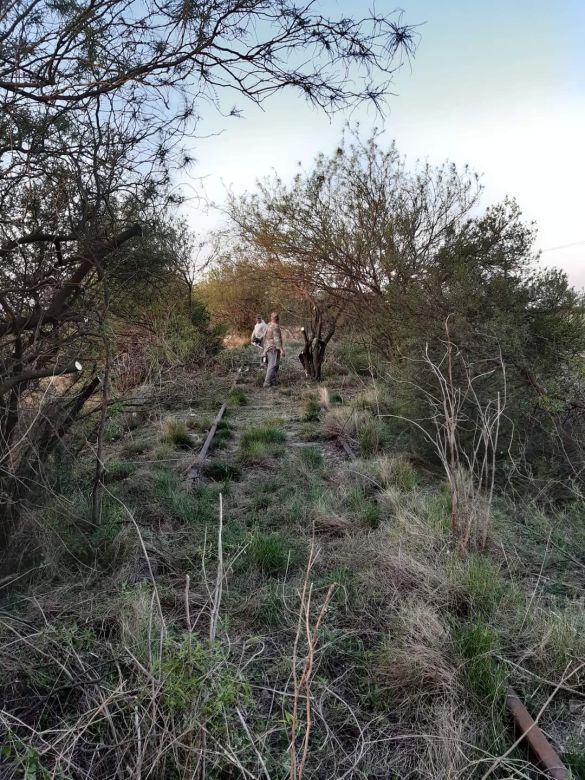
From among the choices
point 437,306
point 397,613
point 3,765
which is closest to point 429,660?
point 397,613

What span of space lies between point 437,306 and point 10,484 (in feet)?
18.7

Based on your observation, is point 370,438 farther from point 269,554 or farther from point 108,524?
point 108,524

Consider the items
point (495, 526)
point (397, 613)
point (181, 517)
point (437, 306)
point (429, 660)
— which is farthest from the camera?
point (437, 306)

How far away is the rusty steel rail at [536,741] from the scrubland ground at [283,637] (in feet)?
0.20

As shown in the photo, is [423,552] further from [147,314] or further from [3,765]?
[147,314]

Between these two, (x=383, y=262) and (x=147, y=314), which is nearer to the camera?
(x=147, y=314)

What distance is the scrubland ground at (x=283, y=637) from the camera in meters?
2.20

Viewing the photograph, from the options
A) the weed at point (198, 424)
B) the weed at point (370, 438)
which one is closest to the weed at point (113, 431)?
the weed at point (198, 424)

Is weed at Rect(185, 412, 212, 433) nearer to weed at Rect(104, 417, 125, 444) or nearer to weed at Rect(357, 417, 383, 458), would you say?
weed at Rect(104, 417, 125, 444)

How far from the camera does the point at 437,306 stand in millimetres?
7246

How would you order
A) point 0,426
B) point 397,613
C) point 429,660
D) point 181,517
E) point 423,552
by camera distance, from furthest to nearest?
point 181,517 < point 423,552 < point 0,426 < point 397,613 < point 429,660

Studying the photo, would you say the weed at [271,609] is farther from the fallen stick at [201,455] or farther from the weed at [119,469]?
the weed at [119,469]

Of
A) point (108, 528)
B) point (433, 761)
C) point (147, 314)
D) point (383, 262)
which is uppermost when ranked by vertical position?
point (383, 262)

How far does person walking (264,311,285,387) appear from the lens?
53.1 feet
